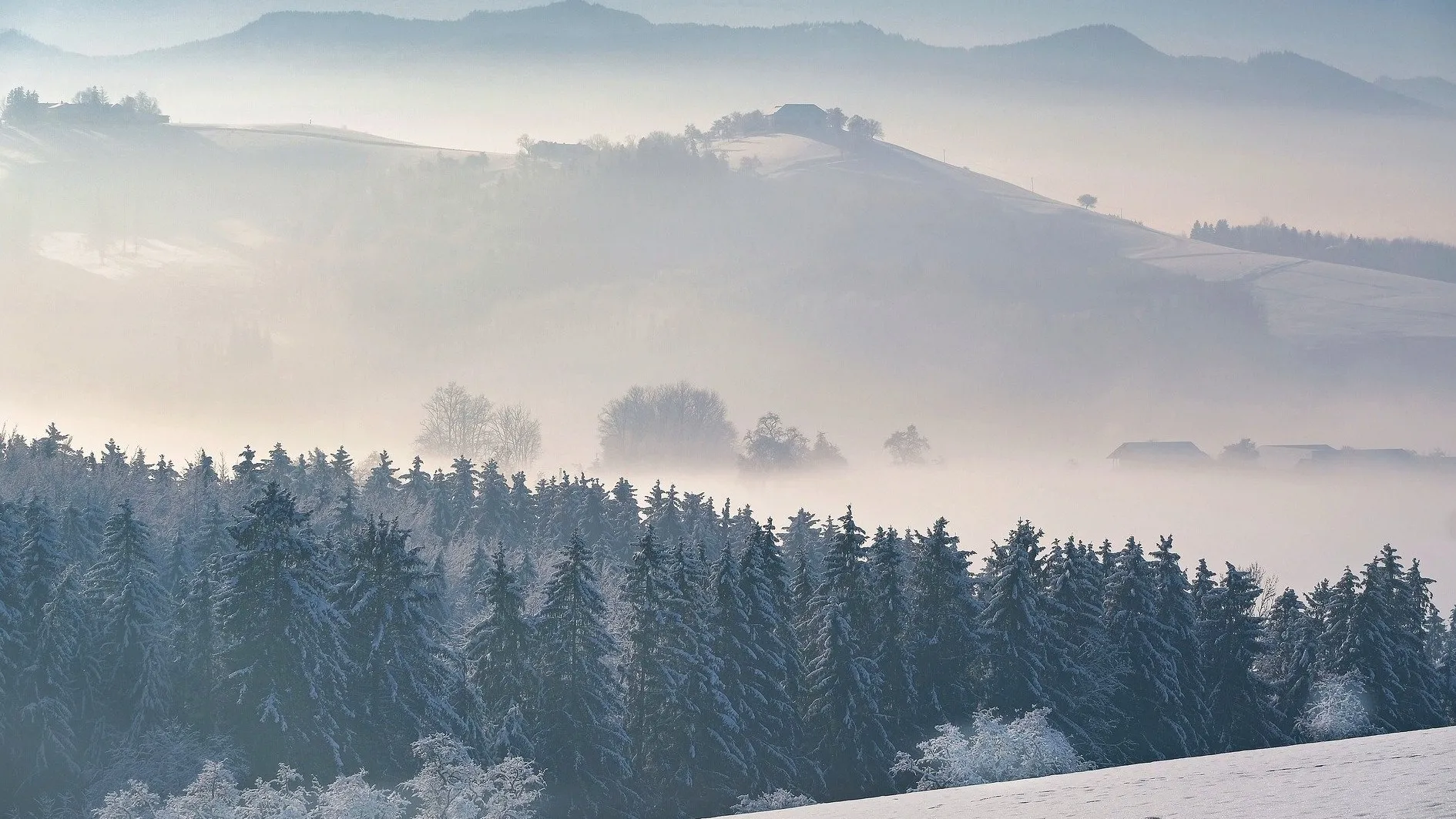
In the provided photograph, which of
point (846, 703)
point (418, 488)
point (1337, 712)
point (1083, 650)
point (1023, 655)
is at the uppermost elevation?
point (418, 488)

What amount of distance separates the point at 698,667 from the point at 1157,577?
23.6 metres

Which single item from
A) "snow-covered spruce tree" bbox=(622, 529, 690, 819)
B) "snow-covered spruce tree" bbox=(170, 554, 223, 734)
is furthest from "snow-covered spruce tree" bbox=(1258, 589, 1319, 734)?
"snow-covered spruce tree" bbox=(170, 554, 223, 734)

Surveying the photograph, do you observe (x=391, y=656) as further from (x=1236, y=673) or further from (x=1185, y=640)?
(x=1236, y=673)

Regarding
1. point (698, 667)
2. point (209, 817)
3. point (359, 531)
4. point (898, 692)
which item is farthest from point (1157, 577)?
point (209, 817)

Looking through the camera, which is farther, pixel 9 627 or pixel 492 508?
pixel 492 508

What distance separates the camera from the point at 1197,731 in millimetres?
67500

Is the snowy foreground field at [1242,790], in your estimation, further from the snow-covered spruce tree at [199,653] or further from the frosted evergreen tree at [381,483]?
the frosted evergreen tree at [381,483]

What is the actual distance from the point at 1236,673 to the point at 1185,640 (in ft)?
10.1

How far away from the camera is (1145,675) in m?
66.5

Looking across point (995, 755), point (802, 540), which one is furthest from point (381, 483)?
point (995, 755)

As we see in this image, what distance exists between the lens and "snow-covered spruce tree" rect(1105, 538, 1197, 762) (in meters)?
65.9

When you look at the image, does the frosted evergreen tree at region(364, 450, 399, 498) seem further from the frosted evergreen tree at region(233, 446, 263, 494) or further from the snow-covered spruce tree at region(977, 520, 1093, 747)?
the snow-covered spruce tree at region(977, 520, 1093, 747)

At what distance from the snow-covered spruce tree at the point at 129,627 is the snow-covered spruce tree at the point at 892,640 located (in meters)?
30.2

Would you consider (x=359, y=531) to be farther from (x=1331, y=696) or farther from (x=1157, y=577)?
(x=1331, y=696)
